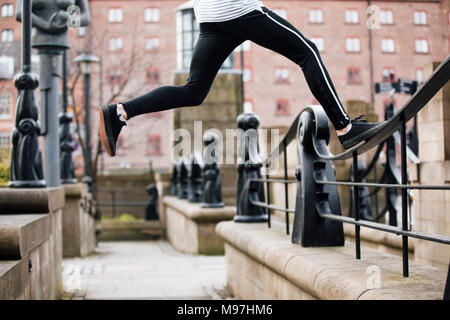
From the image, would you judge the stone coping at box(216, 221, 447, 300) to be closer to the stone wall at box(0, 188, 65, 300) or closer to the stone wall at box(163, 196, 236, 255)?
the stone wall at box(0, 188, 65, 300)

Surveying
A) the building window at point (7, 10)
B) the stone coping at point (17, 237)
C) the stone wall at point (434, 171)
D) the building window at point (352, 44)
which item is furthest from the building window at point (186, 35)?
the building window at point (352, 44)

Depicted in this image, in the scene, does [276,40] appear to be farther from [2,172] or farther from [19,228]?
[2,172]

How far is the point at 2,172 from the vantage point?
7.17 metres

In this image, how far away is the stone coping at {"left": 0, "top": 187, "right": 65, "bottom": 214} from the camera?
5.14m

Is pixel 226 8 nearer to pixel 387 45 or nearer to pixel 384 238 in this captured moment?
pixel 384 238

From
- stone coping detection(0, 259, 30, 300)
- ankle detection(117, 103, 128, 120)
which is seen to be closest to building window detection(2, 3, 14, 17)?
stone coping detection(0, 259, 30, 300)

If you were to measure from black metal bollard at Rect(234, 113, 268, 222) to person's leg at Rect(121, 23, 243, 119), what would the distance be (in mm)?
4524

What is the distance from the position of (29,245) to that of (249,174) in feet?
12.1

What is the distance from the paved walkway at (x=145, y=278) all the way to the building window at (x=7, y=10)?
3043 millimetres

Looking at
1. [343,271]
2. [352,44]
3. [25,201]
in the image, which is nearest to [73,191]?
[25,201]

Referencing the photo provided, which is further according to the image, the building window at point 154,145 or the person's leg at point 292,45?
the building window at point 154,145

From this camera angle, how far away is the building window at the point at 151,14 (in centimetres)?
5119

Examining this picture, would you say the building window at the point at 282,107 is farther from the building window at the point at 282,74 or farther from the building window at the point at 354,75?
the building window at the point at 354,75
